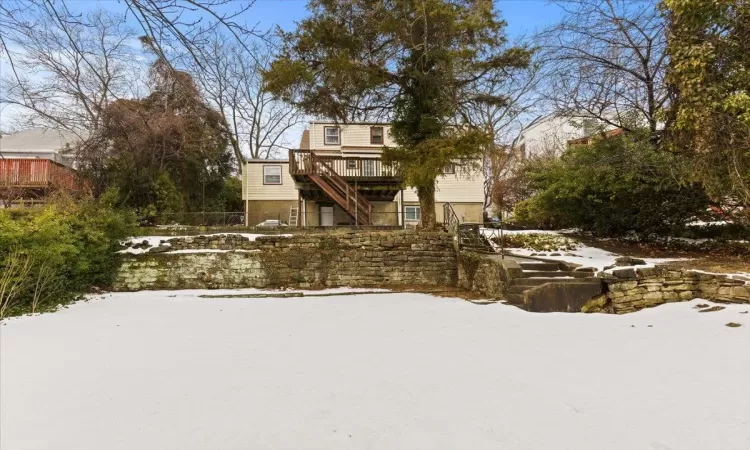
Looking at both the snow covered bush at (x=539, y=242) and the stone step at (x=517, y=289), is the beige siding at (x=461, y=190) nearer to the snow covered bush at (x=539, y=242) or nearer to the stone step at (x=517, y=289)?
the snow covered bush at (x=539, y=242)

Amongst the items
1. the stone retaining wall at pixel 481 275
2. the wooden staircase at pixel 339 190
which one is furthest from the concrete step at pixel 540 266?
the wooden staircase at pixel 339 190

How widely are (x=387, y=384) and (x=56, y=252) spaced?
7.31 meters

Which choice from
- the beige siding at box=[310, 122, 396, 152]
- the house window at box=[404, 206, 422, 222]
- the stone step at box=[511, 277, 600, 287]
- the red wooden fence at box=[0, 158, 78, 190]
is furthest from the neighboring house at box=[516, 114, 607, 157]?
the red wooden fence at box=[0, 158, 78, 190]

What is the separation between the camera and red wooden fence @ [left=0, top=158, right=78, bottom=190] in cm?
1530

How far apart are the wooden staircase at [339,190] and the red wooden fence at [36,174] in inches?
385

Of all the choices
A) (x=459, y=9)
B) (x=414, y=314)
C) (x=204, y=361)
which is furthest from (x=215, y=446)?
(x=459, y=9)

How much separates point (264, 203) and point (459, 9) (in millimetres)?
14599

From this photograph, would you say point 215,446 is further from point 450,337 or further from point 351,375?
point 450,337

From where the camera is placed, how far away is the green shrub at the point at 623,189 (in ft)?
29.4

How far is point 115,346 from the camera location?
4629 mm

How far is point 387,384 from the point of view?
11.1 ft

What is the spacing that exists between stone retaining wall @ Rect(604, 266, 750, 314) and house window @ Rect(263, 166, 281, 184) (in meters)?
17.8

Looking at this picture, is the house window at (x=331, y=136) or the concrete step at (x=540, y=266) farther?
the house window at (x=331, y=136)

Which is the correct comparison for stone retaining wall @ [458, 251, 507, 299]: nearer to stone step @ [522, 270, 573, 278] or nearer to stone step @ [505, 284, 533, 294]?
stone step @ [505, 284, 533, 294]
